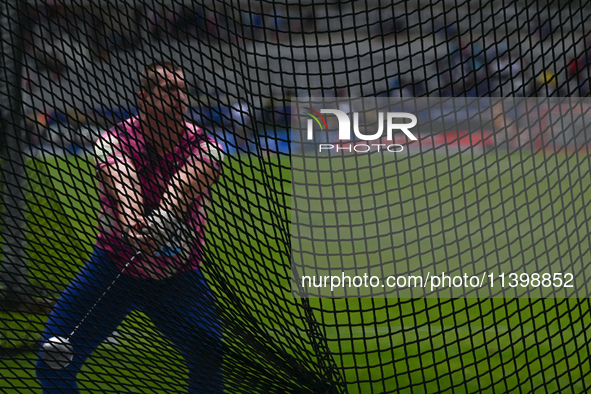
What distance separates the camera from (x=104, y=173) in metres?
2.12

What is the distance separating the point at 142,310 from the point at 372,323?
0.76 m

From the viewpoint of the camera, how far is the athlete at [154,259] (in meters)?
2.06

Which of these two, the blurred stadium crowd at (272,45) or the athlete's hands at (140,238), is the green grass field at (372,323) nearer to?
the athlete's hands at (140,238)

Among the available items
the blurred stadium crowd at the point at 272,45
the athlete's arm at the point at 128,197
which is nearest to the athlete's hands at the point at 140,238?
the athlete's arm at the point at 128,197

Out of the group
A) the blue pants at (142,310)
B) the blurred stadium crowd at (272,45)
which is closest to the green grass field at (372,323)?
the blue pants at (142,310)

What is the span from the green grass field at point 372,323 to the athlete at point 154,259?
0.07m

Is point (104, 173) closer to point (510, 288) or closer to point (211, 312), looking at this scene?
point (211, 312)

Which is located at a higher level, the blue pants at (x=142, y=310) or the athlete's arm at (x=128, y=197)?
the athlete's arm at (x=128, y=197)

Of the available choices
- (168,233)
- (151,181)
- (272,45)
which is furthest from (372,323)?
(272,45)

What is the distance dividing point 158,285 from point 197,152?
1.53ft

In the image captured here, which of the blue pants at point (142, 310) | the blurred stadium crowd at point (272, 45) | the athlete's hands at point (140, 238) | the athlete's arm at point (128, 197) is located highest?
the blurred stadium crowd at point (272, 45)

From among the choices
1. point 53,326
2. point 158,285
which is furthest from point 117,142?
point 53,326

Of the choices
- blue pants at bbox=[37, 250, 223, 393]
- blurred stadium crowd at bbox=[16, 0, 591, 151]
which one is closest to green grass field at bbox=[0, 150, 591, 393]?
blue pants at bbox=[37, 250, 223, 393]

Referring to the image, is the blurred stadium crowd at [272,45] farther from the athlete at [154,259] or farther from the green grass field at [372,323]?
the green grass field at [372,323]
